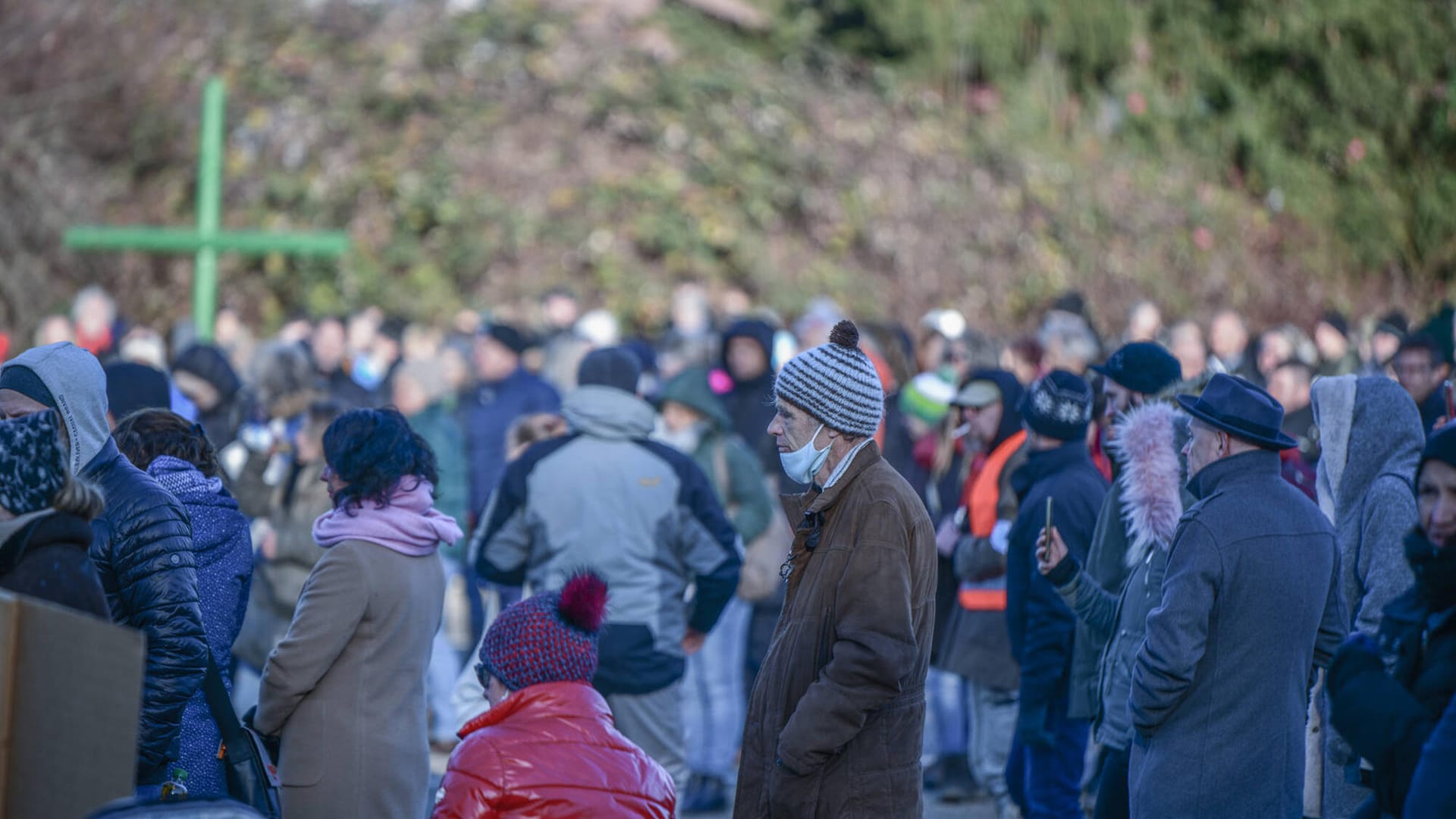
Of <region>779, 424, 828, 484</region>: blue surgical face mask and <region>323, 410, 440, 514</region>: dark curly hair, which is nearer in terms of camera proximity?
<region>779, 424, 828, 484</region>: blue surgical face mask

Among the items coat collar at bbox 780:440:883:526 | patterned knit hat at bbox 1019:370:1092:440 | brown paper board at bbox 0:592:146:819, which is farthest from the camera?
patterned knit hat at bbox 1019:370:1092:440

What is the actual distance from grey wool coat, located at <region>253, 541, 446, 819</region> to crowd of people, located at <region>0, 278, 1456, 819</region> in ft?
0.03

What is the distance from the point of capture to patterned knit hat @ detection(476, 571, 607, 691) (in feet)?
13.7

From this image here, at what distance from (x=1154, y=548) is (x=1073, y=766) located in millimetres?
1487

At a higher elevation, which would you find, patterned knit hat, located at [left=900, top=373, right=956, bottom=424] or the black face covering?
the black face covering

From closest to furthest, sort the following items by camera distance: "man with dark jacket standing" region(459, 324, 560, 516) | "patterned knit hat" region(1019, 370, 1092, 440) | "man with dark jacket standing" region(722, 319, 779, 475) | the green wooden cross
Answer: "patterned knit hat" region(1019, 370, 1092, 440), "man with dark jacket standing" region(722, 319, 779, 475), "man with dark jacket standing" region(459, 324, 560, 516), the green wooden cross

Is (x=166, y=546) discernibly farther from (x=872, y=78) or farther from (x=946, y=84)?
(x=946, y=84)

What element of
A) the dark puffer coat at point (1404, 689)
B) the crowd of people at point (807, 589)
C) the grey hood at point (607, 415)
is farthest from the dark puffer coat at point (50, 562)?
the grey hood at point (607, 415)

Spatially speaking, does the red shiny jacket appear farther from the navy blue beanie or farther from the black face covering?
the navy blue beanie

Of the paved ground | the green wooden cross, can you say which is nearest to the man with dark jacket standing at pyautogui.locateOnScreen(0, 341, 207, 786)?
the paved ground

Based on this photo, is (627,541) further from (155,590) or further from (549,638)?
(155,590)

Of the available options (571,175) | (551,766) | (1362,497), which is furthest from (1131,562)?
(571,175)

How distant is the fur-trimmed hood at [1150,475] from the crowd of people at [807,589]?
0.05 feet

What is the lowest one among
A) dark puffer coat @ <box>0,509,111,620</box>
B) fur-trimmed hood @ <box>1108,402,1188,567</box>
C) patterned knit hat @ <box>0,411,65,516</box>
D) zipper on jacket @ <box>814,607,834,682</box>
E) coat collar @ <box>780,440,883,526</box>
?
fur-trimmed hood @ <box>1108,402,1188,567</box>
